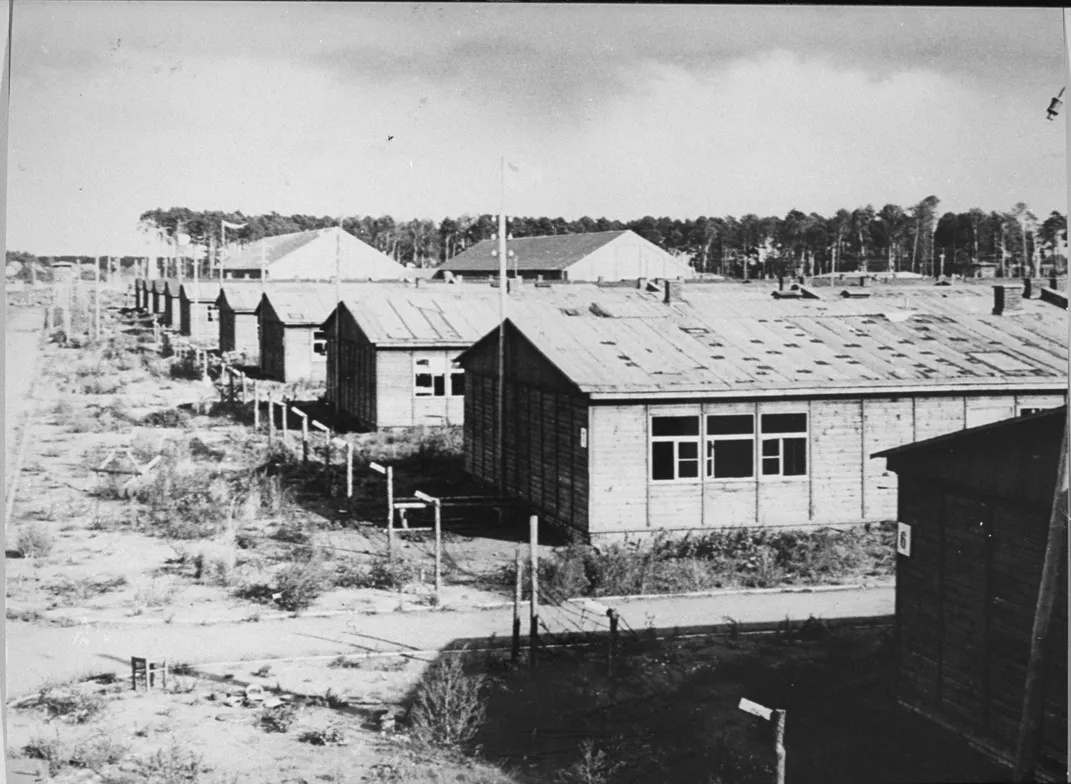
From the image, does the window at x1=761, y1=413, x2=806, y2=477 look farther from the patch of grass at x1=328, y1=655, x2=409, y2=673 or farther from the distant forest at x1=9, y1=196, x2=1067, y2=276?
the patch of grass at x1=328, y1=655, x2=409, y2=673

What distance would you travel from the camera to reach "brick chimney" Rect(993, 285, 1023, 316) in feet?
48.5

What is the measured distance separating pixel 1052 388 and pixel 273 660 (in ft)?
36.1

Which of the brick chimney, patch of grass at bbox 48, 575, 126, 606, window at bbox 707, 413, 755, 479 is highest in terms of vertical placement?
the brick chimney

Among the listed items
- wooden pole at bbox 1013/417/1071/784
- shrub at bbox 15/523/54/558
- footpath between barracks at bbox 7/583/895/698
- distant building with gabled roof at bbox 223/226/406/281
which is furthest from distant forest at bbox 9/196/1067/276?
footpath between barracks at bbox 7/583/895/698

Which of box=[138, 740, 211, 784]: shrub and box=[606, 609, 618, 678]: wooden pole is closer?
box=[138, 740, 211, 784]: shrub

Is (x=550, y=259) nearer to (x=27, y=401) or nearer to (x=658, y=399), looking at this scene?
(x=658, y=399)

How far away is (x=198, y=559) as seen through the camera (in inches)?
466

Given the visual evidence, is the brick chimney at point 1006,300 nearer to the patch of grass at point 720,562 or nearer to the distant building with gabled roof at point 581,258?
the patch of grass at point 720,562

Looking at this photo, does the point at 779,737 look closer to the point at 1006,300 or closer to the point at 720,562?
the point at 720,562

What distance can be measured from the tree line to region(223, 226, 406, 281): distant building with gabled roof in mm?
439

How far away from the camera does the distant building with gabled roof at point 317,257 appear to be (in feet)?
49.3

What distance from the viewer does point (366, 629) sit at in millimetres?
10438

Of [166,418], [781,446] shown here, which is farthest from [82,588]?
[166,418]

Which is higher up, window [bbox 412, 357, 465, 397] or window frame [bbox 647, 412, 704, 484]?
window [bbox 412, 357, 465, 397]
